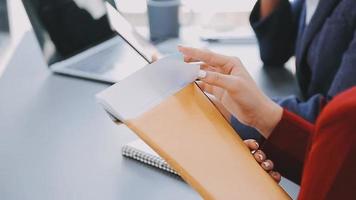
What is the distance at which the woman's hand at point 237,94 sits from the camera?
591 millimetres

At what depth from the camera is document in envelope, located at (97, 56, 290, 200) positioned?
0.40 meters

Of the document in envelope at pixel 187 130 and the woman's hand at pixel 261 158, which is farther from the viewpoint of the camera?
the woman's hand at pixel 261 158

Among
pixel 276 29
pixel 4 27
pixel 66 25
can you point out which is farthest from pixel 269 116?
pixel 4 27

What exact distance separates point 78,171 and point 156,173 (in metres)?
0.12

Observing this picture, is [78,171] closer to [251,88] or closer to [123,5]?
[251,88]

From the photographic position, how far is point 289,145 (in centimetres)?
64

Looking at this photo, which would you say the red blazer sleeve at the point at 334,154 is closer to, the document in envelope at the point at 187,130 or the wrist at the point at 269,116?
the document in envelope at the point at 187,130

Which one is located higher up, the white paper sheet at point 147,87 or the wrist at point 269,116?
the white paper sheet at point 147,87

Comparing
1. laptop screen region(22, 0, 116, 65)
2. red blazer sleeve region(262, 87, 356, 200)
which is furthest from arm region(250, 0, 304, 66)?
red blazer sleeve region(262, 87, 356, 200)

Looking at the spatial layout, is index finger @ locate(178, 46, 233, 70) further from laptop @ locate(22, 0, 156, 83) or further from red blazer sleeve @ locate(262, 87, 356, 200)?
laptop @ locate(22, 0, 156, 83)

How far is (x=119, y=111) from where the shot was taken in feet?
1.30

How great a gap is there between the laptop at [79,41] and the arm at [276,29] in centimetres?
31

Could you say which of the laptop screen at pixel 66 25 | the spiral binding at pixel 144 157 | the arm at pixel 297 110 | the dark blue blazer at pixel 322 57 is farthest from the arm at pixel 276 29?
the spiral binding at pixel 144 157

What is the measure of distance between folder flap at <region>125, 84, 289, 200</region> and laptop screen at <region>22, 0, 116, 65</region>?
57 centimetres
